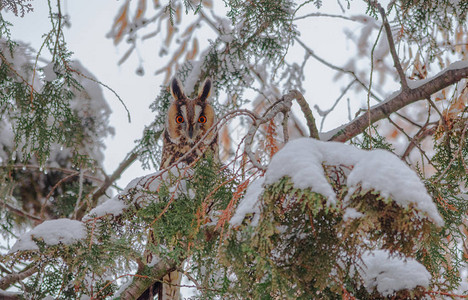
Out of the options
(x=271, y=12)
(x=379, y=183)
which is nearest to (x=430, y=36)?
(x=271, y=12)

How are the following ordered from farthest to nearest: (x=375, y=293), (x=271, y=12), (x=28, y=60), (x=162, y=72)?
(x=162, y=72) → (x=28, y=60) → (x=271, y=12) → (x=375, y=293)

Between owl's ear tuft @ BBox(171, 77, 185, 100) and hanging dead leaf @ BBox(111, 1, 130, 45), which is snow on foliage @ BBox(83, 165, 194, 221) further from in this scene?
hanging dead leaf @ BBox(111, 1, 130, 45)

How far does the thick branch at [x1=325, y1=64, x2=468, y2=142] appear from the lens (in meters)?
1.76

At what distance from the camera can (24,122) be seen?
2023 millimetres

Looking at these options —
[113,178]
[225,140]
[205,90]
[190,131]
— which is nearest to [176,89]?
[205,90]

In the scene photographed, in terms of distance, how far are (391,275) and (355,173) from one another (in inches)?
15.8

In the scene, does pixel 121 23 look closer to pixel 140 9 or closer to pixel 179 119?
pixel 140 9

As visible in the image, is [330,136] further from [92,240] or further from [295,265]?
[92,240]

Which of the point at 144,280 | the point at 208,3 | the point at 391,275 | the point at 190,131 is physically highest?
the point at 208,3

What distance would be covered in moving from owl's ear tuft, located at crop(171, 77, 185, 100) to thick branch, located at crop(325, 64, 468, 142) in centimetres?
113

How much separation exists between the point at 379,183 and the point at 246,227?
1.01ft

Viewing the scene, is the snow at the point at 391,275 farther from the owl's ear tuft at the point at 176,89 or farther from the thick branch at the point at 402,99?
the owl's ear tuft at the point at 176,89

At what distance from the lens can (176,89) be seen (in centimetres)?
270

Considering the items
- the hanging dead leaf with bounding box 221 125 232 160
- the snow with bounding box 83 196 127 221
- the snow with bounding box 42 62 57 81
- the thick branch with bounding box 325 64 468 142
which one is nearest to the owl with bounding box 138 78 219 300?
the snow with bounding box 42 62 57 81
